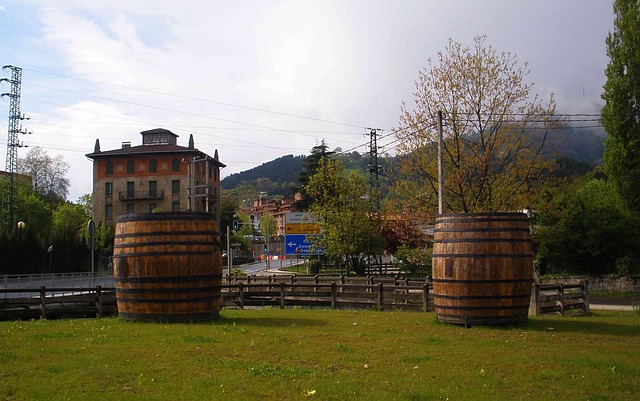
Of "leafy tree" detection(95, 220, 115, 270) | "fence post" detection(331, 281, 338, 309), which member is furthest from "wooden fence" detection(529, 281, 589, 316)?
"leafy tree" detection(95, 220, 115, 270)

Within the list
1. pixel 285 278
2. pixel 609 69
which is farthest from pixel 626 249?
pixel 285 278

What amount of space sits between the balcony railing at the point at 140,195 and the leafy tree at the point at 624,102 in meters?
57.2

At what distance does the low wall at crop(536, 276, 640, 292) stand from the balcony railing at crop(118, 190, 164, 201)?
182ft

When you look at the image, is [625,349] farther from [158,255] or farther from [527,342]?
[158,255]

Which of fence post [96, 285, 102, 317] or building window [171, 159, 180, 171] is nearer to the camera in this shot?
fence post [96, 285, 102, 317]

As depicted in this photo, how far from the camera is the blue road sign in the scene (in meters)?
44.7

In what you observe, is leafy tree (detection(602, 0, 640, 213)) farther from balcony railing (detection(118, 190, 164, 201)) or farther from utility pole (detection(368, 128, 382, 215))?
balcony railing (detection(118, 190, 164, 201))

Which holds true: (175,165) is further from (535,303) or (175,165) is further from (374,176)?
(535,303)

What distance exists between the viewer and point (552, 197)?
4000 centimetres

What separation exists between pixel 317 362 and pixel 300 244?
3545 cm

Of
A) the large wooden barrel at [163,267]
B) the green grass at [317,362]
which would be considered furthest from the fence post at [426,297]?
the large wooden barrel at [163,267]

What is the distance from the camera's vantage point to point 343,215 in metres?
43.0

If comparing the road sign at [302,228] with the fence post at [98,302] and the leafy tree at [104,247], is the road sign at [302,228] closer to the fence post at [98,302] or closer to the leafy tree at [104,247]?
the leafy tree at [104,247]

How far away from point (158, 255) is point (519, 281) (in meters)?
8.09
